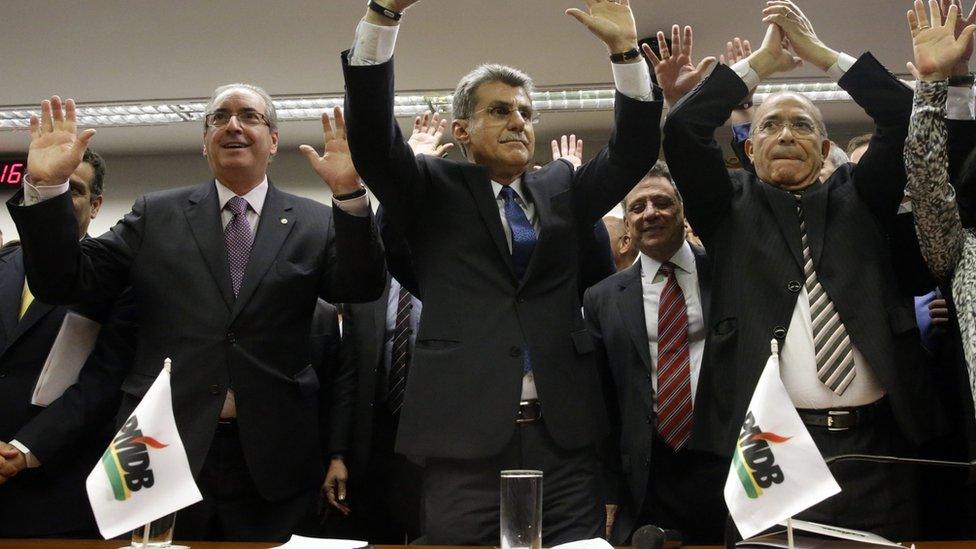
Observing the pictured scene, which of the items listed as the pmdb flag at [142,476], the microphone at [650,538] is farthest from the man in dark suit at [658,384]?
the pmdb flag at [142,476]

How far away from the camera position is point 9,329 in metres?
2.72

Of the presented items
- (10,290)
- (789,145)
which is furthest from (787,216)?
(10,290)

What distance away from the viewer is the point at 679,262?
2859 mm

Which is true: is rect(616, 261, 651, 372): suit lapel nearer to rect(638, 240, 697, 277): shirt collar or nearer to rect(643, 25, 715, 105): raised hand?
rect(638, 240, 697, 277): shirt collar

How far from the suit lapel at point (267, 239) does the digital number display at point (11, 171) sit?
6135 millimetres

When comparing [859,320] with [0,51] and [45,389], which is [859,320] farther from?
[0,51]

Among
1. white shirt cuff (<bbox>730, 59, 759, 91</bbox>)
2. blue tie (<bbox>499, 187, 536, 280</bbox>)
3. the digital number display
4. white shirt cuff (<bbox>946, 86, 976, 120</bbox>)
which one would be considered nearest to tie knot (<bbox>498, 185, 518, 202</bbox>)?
blue tie (<bbox>499, 187, 536, 280</bbox>)

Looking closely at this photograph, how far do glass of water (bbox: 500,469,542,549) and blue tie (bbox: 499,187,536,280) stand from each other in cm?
79

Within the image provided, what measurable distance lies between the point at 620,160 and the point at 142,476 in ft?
4.27

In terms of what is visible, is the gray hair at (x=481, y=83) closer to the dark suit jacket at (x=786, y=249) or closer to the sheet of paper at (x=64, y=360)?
the dark suit jacket at (x=786, y=249)

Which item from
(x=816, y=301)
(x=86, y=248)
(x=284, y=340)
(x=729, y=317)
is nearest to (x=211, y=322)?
(x=284, y=340)

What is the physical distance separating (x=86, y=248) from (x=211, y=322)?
0.39m

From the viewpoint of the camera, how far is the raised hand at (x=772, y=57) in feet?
8.03

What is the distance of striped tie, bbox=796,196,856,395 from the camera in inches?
82.6
